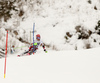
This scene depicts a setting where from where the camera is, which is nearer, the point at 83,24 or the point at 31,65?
the point at 31,65

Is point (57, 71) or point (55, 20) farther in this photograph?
point (55, 20)

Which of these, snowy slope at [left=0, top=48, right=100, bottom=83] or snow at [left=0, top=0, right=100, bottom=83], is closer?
snowy slope at [left=0, top=48, right=100, bottom=83]

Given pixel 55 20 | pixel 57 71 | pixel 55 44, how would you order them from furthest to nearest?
pixel 55 20, pixel 55 44, pixel 57 71

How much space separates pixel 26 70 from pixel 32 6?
524 cm

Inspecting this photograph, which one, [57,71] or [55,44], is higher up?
[55,44]

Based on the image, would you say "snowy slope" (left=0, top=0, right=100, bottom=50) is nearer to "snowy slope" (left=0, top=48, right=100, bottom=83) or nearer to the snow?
the snow

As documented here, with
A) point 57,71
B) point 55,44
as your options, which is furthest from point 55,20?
point 57,71

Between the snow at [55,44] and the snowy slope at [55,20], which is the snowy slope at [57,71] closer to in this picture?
the snow at [55,44]

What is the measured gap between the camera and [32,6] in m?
7.09

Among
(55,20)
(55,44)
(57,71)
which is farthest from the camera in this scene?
(55,20)

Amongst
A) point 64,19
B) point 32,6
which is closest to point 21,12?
point 32,6

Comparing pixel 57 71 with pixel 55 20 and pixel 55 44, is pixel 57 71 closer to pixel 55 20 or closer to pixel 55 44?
pixel 55 44

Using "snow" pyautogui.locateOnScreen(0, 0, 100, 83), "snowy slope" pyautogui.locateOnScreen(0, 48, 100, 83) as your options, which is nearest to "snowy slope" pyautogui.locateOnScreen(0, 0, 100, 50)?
"snow" pyautogui.locateOnScreen(0, 0, 100, 83)

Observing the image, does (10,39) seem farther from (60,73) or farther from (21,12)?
(60,73)
